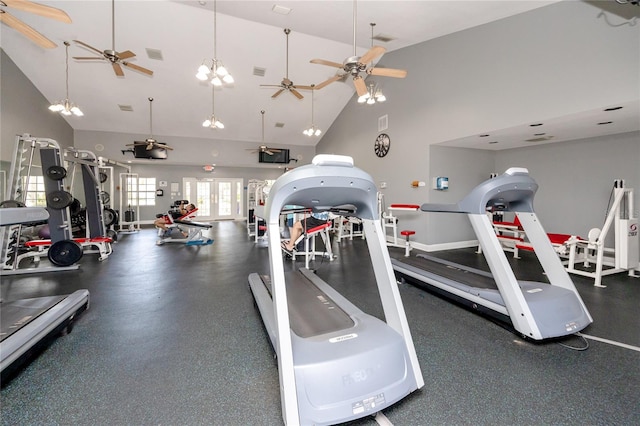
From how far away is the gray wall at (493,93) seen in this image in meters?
3.29

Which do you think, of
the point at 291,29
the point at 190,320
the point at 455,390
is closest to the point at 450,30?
the point at 291,29

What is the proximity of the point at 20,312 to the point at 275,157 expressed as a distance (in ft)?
29.6

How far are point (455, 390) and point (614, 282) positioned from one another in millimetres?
3712

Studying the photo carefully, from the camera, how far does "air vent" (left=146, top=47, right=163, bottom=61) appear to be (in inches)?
241

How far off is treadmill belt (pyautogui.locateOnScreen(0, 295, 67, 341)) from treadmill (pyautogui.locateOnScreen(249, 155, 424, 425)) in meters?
1.95

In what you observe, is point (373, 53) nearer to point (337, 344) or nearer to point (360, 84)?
point (360, 84)

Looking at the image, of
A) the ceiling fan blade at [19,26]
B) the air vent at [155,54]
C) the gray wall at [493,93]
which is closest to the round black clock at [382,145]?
the gray wall at [493,93]

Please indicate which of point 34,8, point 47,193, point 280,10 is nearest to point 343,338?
point 34,8

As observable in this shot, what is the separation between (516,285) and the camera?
86.6 inches

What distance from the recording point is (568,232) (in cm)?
518

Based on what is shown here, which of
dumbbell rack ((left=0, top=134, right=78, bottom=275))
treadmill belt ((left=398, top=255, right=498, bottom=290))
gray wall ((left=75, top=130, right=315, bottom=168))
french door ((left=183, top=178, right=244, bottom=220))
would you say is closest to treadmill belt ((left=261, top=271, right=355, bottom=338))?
treadmill belt ((left=398, top=255, right=498, bottom=290))

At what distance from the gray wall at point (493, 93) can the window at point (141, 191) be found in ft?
27.9

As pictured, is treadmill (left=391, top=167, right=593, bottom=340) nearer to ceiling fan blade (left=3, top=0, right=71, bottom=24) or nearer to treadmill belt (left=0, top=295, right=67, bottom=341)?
treadmill belt (left=0, top=295, right=67, bottom=341)

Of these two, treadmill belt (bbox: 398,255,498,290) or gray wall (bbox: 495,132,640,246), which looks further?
gray wall (bbox: 495,132,640,246)
